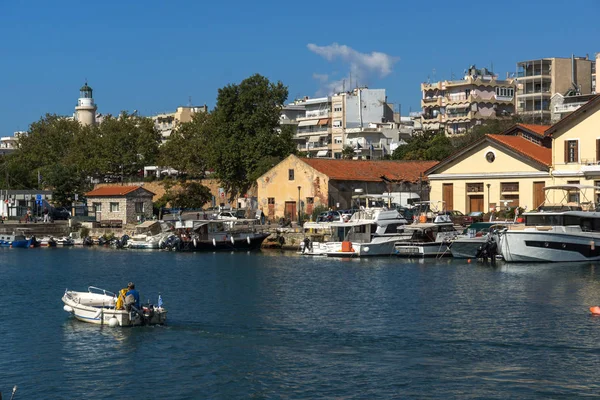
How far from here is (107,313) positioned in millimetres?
31844

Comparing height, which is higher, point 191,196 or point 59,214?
point 191,196

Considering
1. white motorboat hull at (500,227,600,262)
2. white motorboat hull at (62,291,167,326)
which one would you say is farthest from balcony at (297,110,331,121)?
white motorboat hull at (62,291,167,326)

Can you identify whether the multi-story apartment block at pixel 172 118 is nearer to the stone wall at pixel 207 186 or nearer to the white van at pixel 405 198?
the stone wall at pixel 207 186

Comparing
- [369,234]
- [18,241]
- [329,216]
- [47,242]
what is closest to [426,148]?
[329,216]

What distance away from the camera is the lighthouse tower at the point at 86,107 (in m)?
142

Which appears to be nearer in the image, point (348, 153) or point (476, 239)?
point (476, 239)

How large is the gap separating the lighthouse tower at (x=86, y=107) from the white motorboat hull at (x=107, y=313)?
11102 centimetres

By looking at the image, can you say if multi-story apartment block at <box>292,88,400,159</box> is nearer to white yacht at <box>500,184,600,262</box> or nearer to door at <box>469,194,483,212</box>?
door at <box>469,194,483,212</box>

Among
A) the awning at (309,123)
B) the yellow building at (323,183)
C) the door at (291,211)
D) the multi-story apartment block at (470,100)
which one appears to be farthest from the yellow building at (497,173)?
the awning at (309,123)

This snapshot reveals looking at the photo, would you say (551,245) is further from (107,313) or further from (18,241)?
(18,241)

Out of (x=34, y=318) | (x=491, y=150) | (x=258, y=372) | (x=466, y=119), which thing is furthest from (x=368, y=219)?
(x=466, y=119)

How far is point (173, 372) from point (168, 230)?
46615 mm

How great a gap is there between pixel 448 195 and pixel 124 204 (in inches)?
1161

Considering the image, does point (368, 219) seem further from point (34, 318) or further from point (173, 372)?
point (173, 372)
